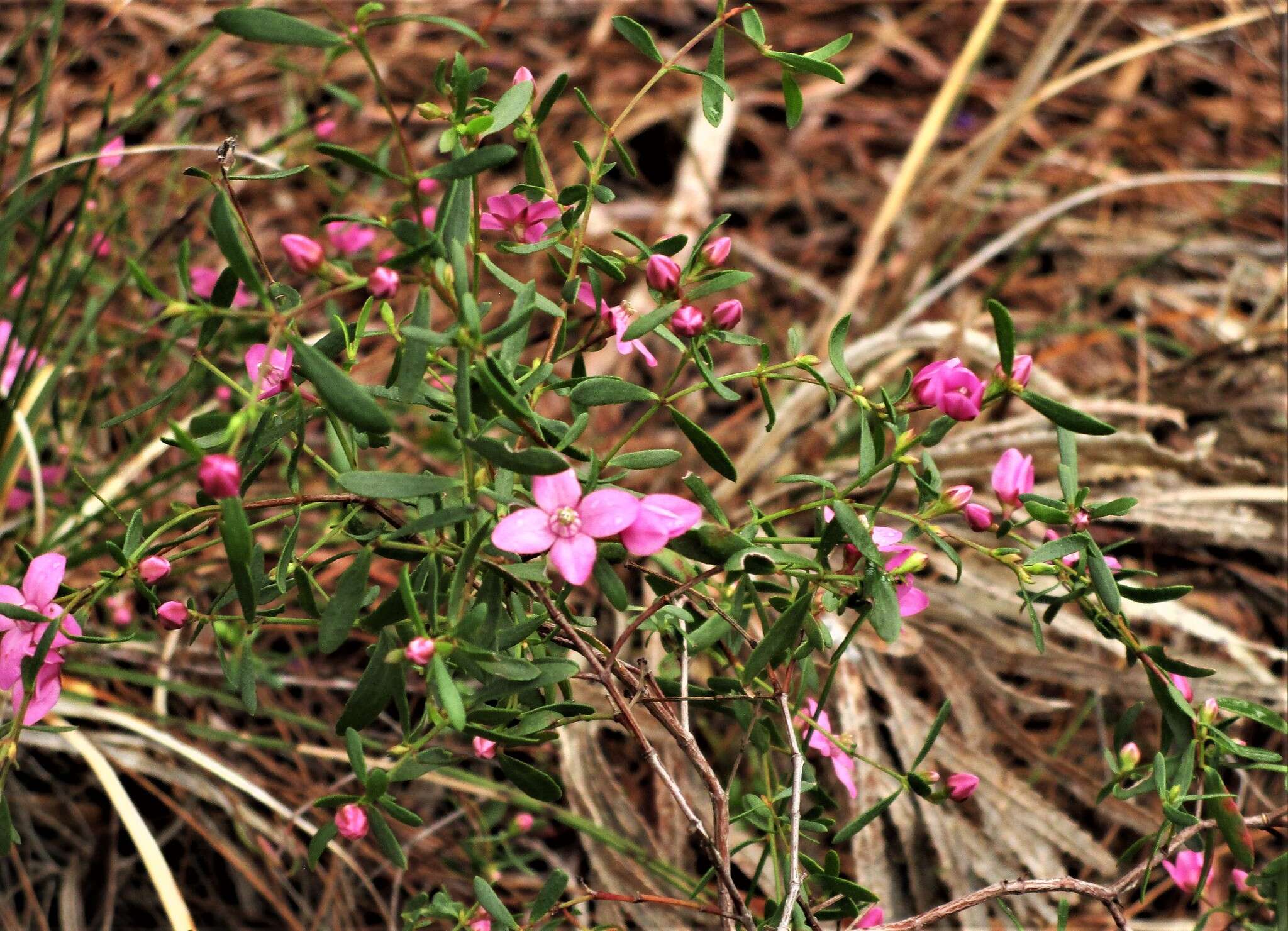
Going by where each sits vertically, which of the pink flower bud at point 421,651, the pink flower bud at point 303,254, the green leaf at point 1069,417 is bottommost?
the pink flower bud at point 421,651

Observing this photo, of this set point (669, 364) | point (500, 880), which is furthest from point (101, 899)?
point (669, 364)

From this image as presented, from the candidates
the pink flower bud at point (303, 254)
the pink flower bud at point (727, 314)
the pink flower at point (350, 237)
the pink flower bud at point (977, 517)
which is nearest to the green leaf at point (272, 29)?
the pink flower bud at point (303, 254)

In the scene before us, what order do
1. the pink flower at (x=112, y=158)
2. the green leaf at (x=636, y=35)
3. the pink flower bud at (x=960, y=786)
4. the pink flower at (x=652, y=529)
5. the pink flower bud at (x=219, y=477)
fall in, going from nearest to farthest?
the pink flower bud at (x=219, y=477)
the pink flower at (x=652, y=529)
the green leaf at (x=636, y=35)
the pink flower bud at (x=960, y=786)
the pink flower at (x=112, y=158)

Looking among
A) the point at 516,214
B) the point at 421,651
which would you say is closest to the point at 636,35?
the point at 516,214

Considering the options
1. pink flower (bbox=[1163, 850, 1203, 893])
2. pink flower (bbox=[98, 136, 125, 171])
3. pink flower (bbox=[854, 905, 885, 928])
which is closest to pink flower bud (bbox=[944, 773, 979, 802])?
→ pink flower (bbox=[854, 905, 885, 928])

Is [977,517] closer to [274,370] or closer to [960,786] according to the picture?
[960,786]

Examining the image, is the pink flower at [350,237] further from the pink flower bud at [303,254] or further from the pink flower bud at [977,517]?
the pink flower bud at [977,517]

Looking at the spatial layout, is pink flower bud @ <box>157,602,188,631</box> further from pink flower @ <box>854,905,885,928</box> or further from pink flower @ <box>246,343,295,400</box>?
pink flower @ <box>854,905,885,928</box>
